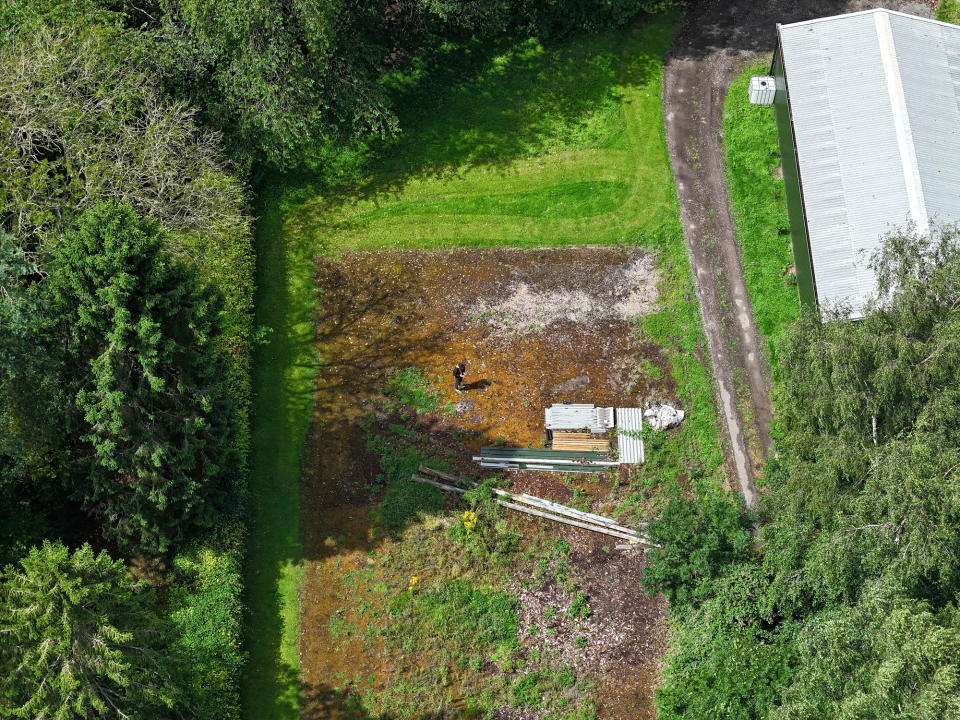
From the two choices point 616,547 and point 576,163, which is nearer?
point 616,547

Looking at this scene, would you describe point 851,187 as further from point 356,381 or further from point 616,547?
point 356,381

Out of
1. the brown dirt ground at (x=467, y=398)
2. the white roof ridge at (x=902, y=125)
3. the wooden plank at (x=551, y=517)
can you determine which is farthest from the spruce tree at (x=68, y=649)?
the white roof ridge at (x=902, y=125)

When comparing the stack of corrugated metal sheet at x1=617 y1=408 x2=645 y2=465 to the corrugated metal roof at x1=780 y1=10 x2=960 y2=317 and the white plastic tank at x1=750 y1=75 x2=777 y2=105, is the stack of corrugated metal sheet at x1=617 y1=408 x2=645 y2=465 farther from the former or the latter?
the white plastic tank at x1=750 y1=75 x2=777 y2=105

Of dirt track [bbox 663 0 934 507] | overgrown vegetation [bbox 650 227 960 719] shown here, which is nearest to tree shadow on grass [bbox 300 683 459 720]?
overgrown vegetation [bbox 650 227 960 719]

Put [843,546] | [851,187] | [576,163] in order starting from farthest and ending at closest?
[576,163]
[851,187]
[843,546]

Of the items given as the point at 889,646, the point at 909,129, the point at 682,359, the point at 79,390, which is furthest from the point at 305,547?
the point at 909,129
